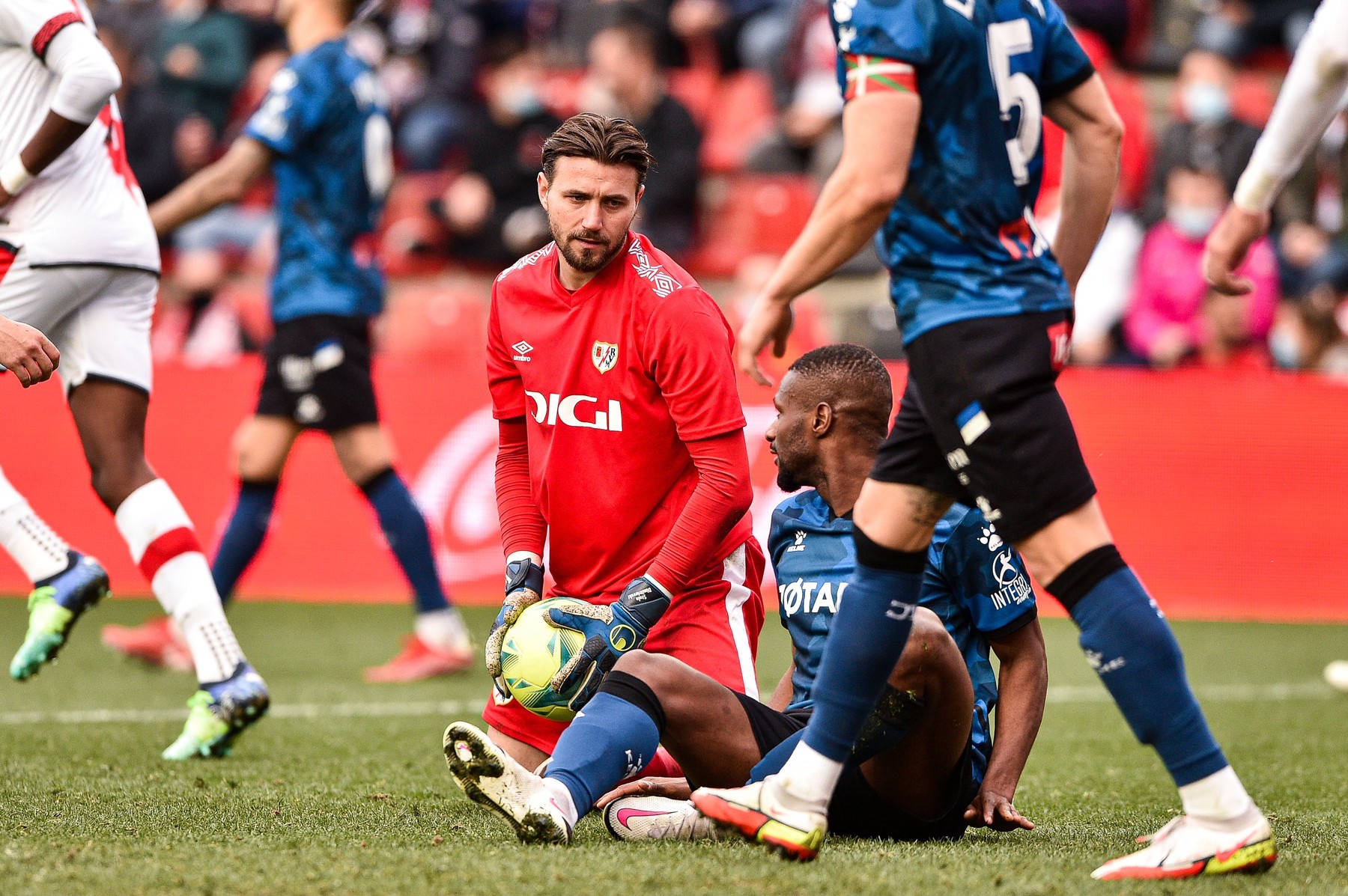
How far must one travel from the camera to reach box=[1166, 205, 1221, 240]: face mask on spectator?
1170 centimetres

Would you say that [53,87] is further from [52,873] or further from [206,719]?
[52,873]

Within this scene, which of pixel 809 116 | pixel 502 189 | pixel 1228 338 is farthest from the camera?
pixel 809 116

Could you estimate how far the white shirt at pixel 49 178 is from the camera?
4.81 m

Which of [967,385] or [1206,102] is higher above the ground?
[967,385]

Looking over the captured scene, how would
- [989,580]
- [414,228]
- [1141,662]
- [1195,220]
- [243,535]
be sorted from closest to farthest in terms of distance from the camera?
[1141,662], [989,580], [243,535], [1195,220], [414,228]

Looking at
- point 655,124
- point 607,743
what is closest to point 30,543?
point 607,743

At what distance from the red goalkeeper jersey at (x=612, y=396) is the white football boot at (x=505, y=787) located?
0.88 m

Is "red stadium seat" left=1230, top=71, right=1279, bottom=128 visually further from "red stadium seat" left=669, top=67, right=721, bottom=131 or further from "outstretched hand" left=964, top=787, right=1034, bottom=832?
"outstretched hand" left=964, top=787, right=1034, bottom=832

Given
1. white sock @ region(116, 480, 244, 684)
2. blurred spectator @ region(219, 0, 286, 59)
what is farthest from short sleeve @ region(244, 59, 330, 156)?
blurred spectator @ region(219, 0, 286, 59)

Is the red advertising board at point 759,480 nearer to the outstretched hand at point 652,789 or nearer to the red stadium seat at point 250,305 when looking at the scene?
the red stadium seat at point 250,305

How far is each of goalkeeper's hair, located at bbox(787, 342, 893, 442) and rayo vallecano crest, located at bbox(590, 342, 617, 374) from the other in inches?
19.1

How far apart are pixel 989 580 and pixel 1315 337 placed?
843cm

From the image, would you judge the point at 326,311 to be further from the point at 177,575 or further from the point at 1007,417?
the point at 1007,417

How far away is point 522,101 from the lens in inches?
509
